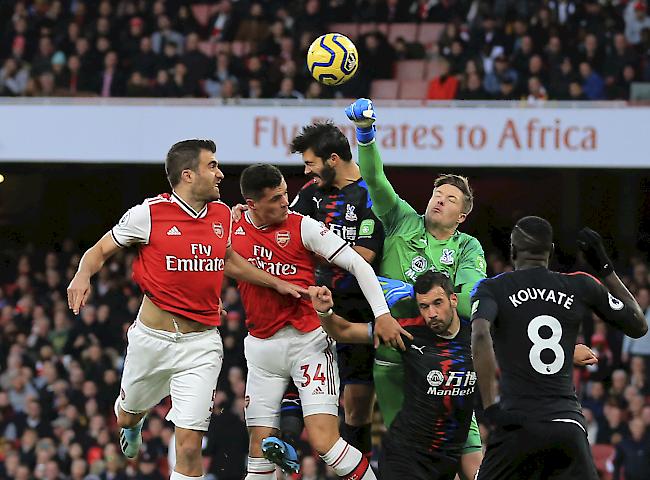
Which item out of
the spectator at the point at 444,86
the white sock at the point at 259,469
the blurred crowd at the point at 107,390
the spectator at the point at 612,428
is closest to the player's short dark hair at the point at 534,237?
the white sock at the point at 259,469

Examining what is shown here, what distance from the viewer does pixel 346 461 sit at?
785cm

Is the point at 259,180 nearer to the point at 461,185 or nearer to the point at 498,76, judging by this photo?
the point at 461,185

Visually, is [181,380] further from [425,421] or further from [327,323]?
[425,421]

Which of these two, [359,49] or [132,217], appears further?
[359,49]

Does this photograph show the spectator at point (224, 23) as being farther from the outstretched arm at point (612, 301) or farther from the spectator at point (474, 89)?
the outstretched arm at point (612, 301)

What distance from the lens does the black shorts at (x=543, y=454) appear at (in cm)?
647

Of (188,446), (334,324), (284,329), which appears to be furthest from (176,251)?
(188,446)

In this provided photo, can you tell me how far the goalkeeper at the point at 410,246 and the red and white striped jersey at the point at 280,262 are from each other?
0.50m

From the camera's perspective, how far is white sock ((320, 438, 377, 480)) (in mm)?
7832

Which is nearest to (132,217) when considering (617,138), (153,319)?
(153,319)

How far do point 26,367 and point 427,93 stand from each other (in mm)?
6406

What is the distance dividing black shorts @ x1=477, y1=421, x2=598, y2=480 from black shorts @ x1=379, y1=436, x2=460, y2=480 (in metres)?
1.20

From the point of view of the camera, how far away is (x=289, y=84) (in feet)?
55.7

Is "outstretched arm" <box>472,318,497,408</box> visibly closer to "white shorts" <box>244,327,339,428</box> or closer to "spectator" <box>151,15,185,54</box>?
"white shorts" <box>244,327,339,428</box>
